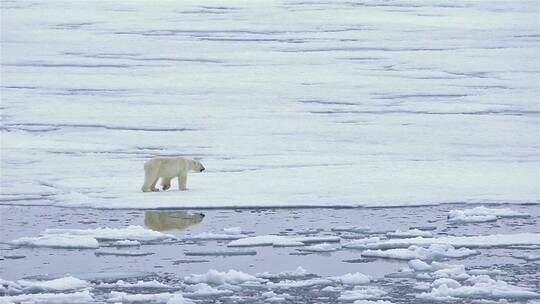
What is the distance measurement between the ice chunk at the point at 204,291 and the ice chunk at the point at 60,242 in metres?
1.11

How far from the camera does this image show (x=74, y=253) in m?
6.77

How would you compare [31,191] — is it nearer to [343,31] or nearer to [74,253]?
[74,253]

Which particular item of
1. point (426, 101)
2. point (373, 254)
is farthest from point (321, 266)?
point (426, 101)

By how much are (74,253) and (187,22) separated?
17.6 m

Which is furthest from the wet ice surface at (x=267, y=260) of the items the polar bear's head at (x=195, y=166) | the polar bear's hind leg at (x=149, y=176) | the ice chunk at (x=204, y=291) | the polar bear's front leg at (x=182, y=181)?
the polar bear's head at (x=195, y=166)

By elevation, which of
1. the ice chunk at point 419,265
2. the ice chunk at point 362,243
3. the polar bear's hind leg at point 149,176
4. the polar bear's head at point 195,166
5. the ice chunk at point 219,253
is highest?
the polar bear's head at point 195,166

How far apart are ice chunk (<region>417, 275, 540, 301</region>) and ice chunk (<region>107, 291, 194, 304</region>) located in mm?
1146

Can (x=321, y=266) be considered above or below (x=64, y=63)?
below

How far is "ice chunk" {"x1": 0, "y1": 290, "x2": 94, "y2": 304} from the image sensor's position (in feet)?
18.9

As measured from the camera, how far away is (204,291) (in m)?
5.89

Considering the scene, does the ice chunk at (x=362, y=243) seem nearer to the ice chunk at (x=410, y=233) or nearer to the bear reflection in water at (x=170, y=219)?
the ice chunk at (x=410, y=233)

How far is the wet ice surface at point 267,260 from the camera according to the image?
5.96 metres

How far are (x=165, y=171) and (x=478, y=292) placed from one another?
317 centimetres

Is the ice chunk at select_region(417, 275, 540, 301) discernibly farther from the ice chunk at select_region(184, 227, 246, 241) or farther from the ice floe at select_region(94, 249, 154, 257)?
the ice floe at select_region(94, 249, 154, 257)
